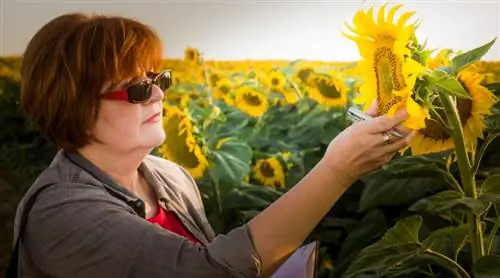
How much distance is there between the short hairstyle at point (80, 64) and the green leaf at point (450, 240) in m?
0.49

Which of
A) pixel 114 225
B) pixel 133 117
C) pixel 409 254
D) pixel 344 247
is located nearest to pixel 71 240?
pixel 114 225

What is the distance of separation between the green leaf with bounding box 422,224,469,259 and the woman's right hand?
0.29m

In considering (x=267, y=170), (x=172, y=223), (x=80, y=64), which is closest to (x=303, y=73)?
(x=267, y=170)

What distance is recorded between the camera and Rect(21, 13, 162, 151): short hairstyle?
120 centimetres

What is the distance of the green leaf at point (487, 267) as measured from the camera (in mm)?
1127

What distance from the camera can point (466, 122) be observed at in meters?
1.22

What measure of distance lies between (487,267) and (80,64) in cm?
61

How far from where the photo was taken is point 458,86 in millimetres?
1060

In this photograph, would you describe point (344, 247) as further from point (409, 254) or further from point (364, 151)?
point (364, 151)

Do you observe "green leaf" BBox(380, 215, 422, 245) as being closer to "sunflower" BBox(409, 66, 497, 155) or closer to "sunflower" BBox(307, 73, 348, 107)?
"sunflower" BBox(409, 66, 497, 155)

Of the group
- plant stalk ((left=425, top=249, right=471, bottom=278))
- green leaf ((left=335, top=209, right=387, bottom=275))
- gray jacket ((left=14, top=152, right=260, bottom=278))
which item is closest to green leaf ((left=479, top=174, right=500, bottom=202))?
plant stalk ((left=425, top=249, right=471, bottom=278))

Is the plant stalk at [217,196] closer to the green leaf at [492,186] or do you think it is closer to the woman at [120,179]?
the woman at [120,179]

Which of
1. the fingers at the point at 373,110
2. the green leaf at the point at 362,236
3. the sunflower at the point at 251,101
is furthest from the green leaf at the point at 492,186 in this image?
the sunflower at the point at 251,101

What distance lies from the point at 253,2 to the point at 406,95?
1037 millimetres
